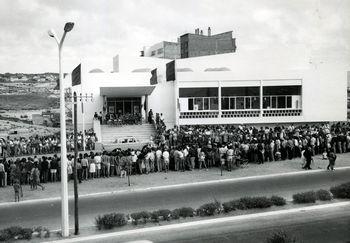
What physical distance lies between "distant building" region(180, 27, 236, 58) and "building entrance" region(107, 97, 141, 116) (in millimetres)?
29315

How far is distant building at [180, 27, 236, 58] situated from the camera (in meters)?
67.1

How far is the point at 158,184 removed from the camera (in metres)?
18.9

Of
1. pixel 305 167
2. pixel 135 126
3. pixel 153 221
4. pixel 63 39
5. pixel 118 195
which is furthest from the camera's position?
→ pixel 135 126

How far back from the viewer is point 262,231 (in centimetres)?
1220

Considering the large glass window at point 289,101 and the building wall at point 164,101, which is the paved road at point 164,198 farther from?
the building wall at point 164,101

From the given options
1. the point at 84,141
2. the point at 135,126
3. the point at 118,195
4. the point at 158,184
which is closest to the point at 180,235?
the point at 118,195

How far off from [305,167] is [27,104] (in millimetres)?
38450

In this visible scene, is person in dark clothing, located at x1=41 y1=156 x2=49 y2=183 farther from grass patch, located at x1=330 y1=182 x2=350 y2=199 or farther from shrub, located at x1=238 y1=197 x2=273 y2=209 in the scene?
grass patch, located at x1=330 y1=182 x2=350 y2=199

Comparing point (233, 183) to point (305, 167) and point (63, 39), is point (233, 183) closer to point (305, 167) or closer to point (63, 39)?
point (305, 167)

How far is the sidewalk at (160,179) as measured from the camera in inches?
703

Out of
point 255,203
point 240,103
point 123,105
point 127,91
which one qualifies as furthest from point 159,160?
point 240,103

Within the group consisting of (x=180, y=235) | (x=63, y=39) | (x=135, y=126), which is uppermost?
(x=63, y=39)

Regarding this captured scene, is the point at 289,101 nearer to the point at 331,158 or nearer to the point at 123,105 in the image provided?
the point at 123,105

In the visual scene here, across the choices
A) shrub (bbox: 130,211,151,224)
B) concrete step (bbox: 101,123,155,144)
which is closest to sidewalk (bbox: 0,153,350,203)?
shrub (bbox: 130,211,151,224)
